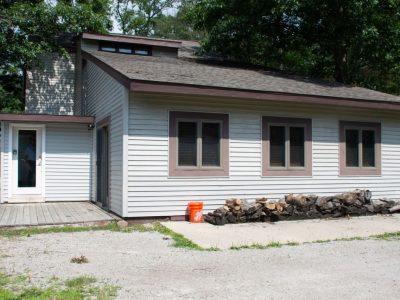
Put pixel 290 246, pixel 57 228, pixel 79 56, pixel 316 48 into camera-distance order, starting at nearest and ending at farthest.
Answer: pixel 290 246 < pixel 57 228 < pixel 79 56 < pixel 316 48

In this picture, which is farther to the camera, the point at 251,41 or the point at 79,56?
the point at 251,41

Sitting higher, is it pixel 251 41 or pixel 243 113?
pixel 251 41

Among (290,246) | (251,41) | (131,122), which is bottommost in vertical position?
(290,246)

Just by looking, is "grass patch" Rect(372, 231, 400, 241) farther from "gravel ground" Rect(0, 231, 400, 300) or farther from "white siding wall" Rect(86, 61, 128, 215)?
"white siding wall" Rect(86, 61, 128, 215)

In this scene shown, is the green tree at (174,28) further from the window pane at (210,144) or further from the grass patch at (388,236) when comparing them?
the grass patch at (388,236)

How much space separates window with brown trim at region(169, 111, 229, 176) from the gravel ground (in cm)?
246

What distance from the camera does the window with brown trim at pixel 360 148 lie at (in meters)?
12.4

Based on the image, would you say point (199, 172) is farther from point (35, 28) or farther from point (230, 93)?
point (35, 28)

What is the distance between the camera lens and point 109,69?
10.9m

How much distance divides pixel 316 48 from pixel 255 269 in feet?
57.4

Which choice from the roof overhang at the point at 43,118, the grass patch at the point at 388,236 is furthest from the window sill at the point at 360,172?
the roof overhang at the point at 43,118

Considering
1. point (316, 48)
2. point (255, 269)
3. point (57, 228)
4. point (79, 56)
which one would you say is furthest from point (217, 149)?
point (316, 48)

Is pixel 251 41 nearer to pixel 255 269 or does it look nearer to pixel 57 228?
pixel 57 228

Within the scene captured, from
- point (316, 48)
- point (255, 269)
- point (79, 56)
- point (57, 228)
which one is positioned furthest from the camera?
point (316, 48)
